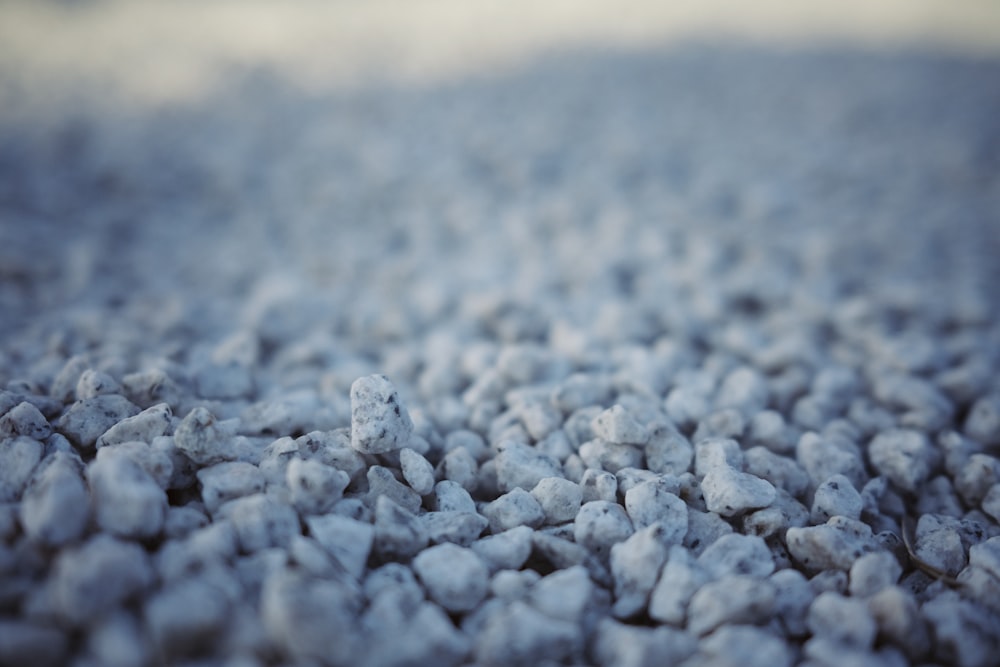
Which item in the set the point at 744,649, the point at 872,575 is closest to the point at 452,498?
the point at 744,649

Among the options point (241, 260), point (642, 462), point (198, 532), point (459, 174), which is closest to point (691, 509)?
point (642, 462)

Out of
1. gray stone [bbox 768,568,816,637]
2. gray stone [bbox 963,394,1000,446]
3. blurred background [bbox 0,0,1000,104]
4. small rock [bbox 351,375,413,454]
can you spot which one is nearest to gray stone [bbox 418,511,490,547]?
small rock [bbox 351,375,413,454]

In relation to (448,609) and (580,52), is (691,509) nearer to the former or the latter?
(448,609)

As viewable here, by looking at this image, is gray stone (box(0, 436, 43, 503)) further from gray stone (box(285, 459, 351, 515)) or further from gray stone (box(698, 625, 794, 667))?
gray stone (box(698, 625, 794, 667))

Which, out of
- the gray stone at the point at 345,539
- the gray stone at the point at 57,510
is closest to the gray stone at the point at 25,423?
the gray stone at the point at 57,510

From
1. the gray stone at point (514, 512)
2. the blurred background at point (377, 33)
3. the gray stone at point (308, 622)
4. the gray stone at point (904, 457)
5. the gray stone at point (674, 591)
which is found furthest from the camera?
the blurred background at point (377, 33)

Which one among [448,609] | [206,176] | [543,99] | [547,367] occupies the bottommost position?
[448,609]

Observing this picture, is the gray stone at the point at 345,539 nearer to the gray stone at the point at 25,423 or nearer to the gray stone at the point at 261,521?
the gray stone at the point at 261,521
